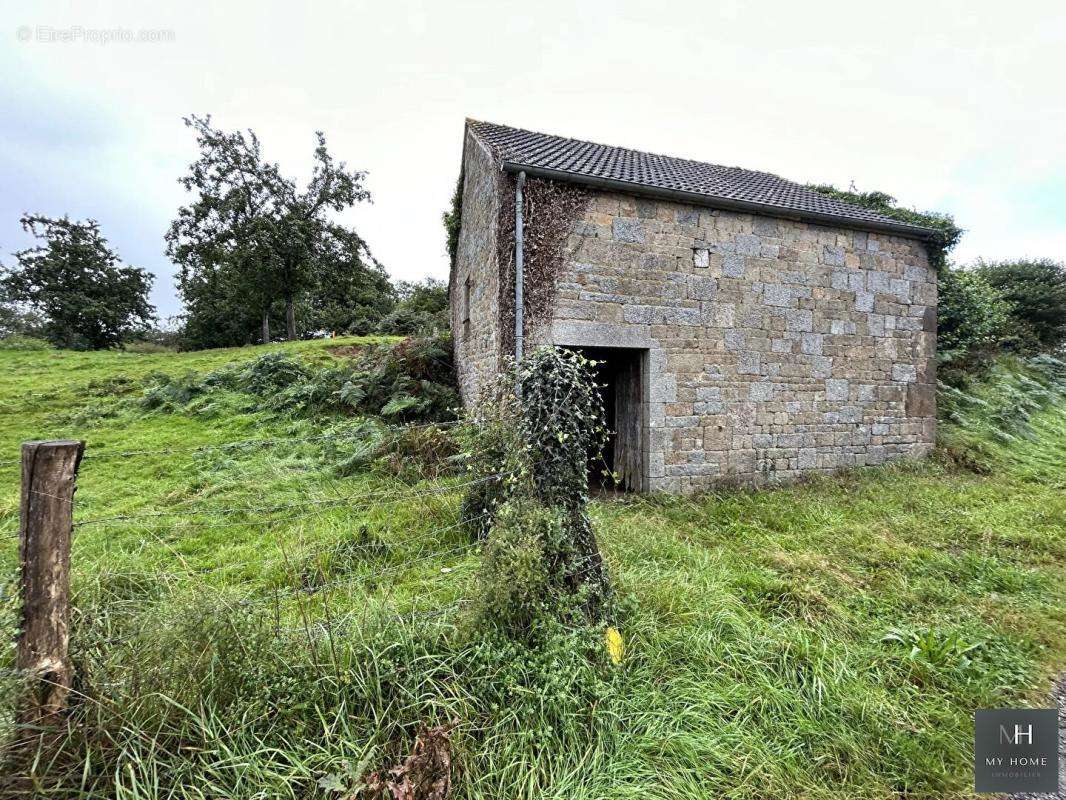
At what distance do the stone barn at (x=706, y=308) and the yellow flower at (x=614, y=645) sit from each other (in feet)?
11.7

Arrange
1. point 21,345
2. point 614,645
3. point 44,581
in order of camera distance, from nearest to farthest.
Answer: point 44,581 < point 614,645 < point 21,345

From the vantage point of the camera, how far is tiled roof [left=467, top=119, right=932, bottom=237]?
6.53m

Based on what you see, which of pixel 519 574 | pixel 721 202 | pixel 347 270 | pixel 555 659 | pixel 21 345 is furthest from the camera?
pixel 347 270

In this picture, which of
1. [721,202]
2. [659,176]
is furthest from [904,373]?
[659,176]

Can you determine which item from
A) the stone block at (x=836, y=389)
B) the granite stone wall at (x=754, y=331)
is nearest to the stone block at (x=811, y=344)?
the granite stone wall at (x=754, y=331)

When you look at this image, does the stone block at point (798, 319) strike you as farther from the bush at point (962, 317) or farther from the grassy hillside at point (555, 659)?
the bush at point (962, 317)

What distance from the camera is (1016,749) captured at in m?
2.38

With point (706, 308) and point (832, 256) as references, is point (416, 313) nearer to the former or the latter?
point (706, 308)

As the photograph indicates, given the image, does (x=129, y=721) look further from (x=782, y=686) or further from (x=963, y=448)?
(x=963, y=448)

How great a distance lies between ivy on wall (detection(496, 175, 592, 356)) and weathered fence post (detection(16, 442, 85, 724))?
16.0 ft

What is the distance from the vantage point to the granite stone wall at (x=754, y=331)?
21.7 ft

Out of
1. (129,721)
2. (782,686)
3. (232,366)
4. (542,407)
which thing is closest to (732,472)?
(782,686)

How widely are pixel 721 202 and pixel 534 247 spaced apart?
122 inches

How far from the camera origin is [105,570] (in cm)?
263
